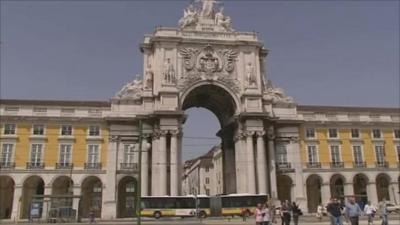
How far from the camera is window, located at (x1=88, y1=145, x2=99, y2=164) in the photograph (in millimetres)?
57031

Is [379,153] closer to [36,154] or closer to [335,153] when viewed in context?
[335,153]

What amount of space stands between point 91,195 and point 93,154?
254 inches

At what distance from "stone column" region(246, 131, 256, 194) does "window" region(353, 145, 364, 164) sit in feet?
53.6

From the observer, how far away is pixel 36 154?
56156 mm

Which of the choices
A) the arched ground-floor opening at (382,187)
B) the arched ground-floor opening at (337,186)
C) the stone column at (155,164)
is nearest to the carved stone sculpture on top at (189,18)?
the stone column at (155,164)

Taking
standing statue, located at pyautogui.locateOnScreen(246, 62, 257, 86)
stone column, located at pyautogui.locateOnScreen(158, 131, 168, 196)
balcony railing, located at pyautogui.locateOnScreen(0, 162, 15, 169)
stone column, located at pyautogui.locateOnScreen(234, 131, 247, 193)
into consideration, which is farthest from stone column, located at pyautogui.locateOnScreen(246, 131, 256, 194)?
balcony railing, located at pyautogui.locateOnScreen(0, 162, 15, 169)

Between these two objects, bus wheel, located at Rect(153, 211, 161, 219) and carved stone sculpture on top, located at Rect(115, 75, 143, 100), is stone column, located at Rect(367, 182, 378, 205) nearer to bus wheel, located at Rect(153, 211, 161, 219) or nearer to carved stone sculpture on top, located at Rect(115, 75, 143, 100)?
bus wheel, located at Rect(153, 211, 161, 219)

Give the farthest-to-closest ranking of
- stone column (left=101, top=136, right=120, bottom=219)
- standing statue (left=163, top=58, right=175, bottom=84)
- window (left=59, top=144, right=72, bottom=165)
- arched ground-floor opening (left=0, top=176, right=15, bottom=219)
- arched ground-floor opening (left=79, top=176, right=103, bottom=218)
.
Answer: standing statue (left=163, top=58, right=175, bottom=84) < arched ground-floor opening (left=79, top=176, right=103, bottom=218) < window (left=59, top=144, right=72, bottom=165) < arched ground-floor opening (left=0, top=176, right=15, bottom=219) < stone column (left=101, top=136, right=120, bottom=219)

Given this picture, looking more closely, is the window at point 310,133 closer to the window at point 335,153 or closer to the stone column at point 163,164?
the window at point 335,153

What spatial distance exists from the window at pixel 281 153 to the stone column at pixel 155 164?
17171 millimetres

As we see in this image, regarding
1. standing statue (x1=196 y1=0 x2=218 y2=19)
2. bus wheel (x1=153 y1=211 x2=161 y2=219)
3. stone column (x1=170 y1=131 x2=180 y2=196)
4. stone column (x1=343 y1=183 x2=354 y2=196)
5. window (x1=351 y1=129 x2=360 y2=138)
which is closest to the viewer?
bus wheel (x1=153 y1=211 x2=161 y2=219)

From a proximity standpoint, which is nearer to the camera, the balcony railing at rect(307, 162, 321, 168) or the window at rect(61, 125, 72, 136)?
the window at rect(61, 125, 72, 136)

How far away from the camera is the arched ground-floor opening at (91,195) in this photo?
190 ft

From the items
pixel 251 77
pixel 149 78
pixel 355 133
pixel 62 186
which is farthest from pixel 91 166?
pixel 355 133
